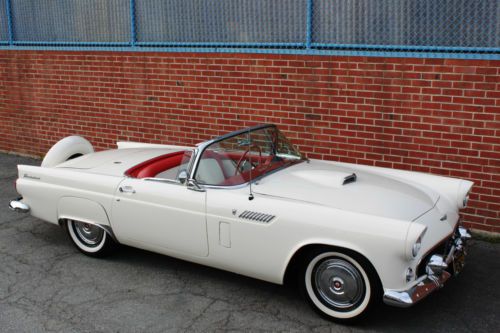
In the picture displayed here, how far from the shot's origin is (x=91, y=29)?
859cm

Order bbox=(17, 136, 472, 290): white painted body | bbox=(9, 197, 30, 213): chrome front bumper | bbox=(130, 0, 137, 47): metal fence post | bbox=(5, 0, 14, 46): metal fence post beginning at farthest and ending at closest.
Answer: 1. bbox=(5, 0, 14, 46): metal fence post
2. bbox=(130, 0, 137, 47): metal fence post
3. bbox=(9, 197, 30, 213): chrome front bumper
4. bbox=(17, 136, 472, 290): white painted body

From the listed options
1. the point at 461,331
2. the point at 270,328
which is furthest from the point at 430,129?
the point at 270,328

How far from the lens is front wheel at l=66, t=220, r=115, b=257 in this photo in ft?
17.6

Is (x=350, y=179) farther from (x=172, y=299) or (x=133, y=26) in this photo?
(x=133, y=26)

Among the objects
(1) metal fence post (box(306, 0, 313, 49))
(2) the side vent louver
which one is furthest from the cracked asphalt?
(1) metal fence post (box(306, 0, 313, 49))

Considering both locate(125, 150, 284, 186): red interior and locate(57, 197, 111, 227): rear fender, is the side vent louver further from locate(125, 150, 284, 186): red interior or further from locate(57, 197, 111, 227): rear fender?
locate(57, 197, 111, 227): rear fender

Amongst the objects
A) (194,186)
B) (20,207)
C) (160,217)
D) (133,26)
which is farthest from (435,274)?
(133,26)

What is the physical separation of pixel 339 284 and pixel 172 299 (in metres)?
1.39

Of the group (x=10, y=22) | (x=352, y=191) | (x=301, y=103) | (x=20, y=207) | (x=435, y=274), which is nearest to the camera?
(x=435, y=274)

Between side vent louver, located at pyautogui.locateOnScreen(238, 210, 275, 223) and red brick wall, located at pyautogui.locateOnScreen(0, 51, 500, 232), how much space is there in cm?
251

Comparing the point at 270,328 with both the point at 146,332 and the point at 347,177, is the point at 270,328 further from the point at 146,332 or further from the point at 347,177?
the point at 347,177

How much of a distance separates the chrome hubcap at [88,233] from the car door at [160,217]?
364 mm

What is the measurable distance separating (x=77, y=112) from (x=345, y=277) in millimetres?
6144

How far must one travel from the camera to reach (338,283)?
4.12 metres
